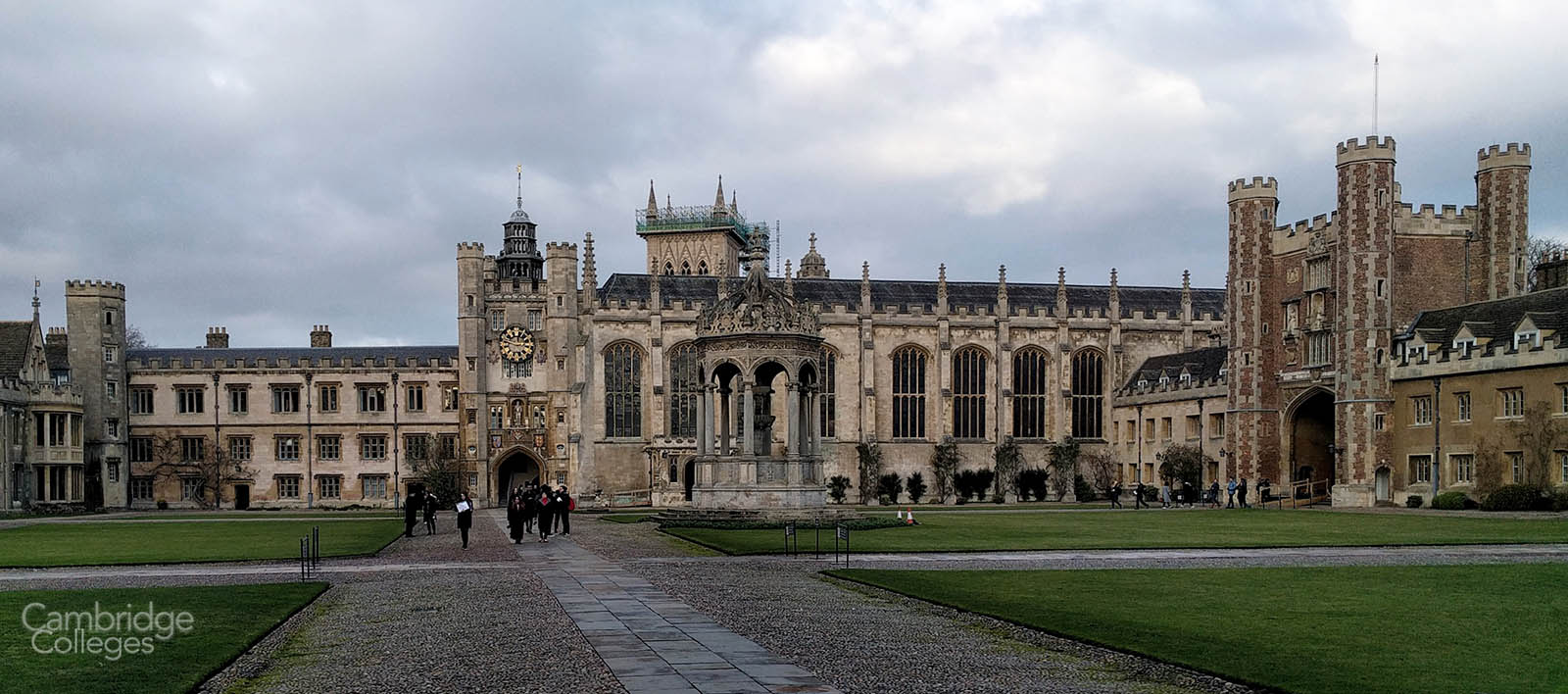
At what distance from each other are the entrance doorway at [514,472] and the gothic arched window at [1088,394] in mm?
29003

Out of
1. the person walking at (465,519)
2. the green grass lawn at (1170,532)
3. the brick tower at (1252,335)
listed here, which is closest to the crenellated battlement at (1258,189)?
the brick tower at (1252,335)

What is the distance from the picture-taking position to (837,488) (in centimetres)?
7075

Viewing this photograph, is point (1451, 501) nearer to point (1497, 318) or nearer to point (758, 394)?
point (1497, 318)

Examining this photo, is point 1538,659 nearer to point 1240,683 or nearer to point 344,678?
point 1240,683

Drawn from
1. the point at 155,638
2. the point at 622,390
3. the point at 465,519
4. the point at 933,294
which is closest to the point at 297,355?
the point at 622,390

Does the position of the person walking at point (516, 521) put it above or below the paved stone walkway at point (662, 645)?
below

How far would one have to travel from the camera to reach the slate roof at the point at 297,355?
3004 inches

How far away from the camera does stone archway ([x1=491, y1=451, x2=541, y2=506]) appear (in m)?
72.6

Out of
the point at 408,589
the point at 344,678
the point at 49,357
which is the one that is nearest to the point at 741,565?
the point at 408,589

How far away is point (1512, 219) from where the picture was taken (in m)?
55.5

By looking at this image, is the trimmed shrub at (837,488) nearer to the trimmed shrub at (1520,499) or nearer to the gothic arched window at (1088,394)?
the gothic arched window at (1088,394)

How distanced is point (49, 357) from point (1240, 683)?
72.8 m

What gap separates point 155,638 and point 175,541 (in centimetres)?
2105

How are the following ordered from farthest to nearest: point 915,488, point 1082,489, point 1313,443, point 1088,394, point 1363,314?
point 1088,394 → point 1082,489 → point 915,488 → point 1313,443 → point 1363,314
